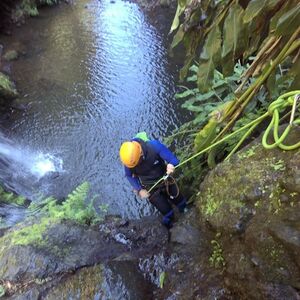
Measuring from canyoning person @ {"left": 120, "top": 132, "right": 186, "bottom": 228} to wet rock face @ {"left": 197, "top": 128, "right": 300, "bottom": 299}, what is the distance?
1.21 meters

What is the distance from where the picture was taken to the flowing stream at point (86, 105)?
7562 millimetres

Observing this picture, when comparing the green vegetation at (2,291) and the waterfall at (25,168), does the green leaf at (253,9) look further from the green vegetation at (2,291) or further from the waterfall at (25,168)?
the waterfall at (25,168)

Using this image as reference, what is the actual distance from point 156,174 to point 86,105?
5.45 meters

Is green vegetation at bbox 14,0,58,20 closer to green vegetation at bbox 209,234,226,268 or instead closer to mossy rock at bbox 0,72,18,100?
mossy rock at bbox 0,72,18,100

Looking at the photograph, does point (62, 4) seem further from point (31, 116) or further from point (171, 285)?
point (171, 285)

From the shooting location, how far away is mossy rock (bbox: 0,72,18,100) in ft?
32.6

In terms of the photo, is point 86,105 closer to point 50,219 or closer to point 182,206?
point 182,206

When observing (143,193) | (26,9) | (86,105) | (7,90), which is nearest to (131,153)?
(143,193)

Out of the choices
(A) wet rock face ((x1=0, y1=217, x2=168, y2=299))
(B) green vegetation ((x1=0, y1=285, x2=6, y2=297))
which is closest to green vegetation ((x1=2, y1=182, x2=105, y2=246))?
(A) wet rock face ((x1=0, y1=217, x2=168, y2=299))

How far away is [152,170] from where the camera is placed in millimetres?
4820

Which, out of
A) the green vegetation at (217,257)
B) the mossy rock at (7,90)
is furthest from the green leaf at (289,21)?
the mossy rock at (7,90)

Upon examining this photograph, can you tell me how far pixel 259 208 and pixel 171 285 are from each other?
1.22m

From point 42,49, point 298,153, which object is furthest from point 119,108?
point 298,153

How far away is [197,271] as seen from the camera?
11.4ft
